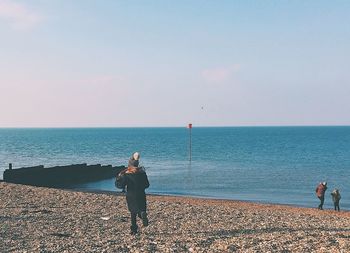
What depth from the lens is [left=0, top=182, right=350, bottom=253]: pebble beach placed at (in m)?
10.7

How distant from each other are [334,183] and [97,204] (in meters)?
33.9

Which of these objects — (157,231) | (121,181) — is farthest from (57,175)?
(121,181)

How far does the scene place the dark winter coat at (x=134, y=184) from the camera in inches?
467

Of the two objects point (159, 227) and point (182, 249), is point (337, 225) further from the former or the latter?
point (182, 249)

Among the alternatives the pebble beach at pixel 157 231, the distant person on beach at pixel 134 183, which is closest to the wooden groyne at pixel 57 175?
the pebble beach at pixel 157 231

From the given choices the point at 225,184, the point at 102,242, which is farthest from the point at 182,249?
the point at 225,184

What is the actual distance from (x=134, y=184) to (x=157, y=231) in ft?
6.54

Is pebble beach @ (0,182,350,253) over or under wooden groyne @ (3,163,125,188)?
over

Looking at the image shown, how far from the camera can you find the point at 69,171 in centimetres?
4916

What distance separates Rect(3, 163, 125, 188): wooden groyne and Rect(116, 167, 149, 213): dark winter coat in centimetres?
3061

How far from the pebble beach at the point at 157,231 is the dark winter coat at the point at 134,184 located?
0.88 meters

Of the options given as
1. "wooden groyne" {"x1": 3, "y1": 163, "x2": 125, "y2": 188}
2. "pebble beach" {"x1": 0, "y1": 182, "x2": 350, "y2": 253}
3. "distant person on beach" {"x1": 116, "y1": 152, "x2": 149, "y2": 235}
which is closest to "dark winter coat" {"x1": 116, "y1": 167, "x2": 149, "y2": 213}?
"distant person on beach" {"x1": 116, "y1": 152, "x2": 149, "y2": 235}

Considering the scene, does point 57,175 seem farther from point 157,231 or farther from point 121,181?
point 121,181

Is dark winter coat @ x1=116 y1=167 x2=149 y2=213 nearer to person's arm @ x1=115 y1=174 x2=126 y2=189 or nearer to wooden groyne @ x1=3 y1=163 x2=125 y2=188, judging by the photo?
person's arm @ x1=115 y1=174 x2=126 y2=189
